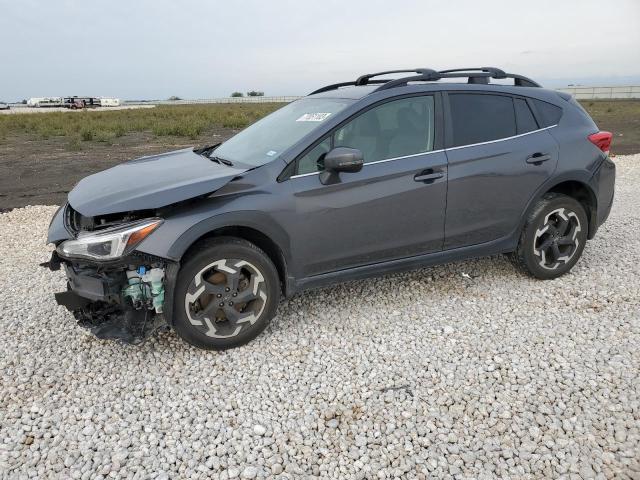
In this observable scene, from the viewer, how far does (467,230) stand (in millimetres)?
4301

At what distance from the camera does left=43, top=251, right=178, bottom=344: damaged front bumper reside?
3328 millimetres

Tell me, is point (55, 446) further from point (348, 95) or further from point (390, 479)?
point (348, 95)

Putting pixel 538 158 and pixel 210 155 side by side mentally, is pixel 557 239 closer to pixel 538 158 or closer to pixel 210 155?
pixel 538 158

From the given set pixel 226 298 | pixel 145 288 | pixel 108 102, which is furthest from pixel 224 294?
pixel 108 102

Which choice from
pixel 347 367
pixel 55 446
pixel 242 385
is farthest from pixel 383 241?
pixel 55 446

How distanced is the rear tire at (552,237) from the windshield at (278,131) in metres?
1.98

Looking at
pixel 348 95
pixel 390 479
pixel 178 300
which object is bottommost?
pixel 390 479

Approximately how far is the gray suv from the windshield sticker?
0.06 ft

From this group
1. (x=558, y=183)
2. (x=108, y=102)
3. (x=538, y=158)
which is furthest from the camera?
(x=108, y=102)

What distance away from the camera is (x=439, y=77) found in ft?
14.4

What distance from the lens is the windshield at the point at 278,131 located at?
3.89 meters

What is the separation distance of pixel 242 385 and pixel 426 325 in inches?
59.4

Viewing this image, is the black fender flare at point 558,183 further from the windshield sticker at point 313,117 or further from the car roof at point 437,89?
the windshield sticker at point 313,117

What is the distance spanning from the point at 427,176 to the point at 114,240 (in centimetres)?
228
